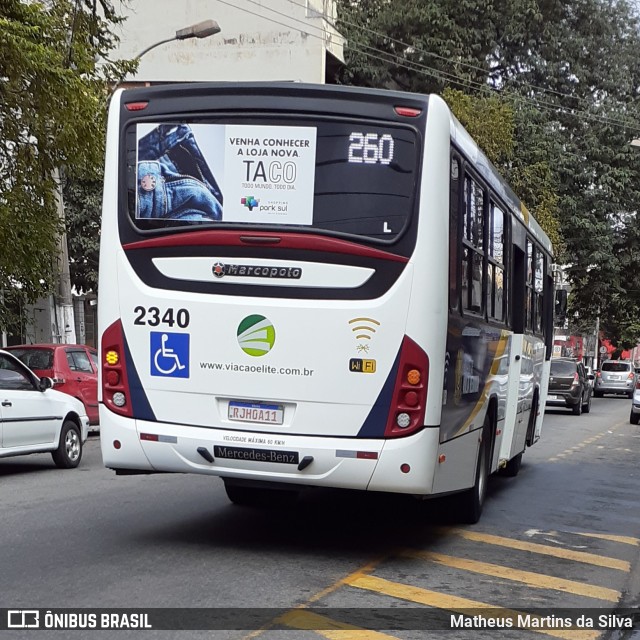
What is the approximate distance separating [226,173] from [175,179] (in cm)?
38

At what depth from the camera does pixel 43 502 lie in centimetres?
1092

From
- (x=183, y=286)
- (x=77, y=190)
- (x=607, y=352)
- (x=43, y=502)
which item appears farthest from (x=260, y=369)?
(x=607, y=352)

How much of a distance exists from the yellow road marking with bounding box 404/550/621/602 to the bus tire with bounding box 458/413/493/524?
1.42 meters

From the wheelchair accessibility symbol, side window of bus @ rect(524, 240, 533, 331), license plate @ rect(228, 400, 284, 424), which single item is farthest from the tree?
license plate @ rect(228, 400, 284, 424)

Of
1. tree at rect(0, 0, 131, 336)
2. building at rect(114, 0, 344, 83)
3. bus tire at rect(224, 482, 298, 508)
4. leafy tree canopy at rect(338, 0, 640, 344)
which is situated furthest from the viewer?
leafy tree canopy at rect(338, 0, 640, 344)

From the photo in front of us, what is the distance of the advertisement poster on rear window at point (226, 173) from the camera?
7918 millimetres

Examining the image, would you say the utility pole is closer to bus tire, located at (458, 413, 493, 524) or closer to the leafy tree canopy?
bus tire, located at (458, 413, 493, 524)

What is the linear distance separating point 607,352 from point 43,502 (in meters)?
93.6

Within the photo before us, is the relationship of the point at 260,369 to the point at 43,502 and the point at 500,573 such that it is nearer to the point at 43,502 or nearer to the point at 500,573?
the point at 500,573

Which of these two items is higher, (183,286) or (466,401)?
(183,286)

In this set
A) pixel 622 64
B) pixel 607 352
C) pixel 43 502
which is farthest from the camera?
pixel 607 352

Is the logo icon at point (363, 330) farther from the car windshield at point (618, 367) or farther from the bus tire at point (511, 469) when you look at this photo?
the car windshield at point (618, 367)

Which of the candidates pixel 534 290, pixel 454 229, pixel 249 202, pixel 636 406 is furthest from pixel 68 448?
pixel 636 406

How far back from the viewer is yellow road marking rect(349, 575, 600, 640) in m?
6.45
